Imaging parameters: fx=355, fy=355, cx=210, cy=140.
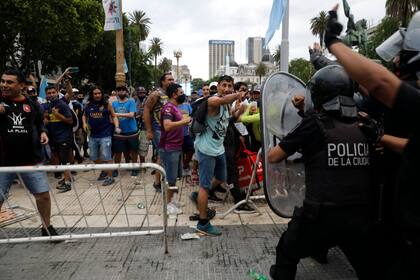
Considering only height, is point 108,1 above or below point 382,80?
above

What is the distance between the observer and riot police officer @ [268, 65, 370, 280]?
2154 millimetres

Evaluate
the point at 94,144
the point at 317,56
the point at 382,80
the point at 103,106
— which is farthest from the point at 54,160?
the point at 382,80

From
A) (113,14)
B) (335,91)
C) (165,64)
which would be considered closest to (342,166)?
(335,91)

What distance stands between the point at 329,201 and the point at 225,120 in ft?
7.61

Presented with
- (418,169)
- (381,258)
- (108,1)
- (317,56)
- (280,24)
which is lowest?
(381,258)

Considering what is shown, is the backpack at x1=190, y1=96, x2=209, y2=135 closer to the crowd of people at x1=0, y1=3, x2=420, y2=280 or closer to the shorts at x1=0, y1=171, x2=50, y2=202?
the crowd of people at x1=0, y1=3, x2=420, y2=280

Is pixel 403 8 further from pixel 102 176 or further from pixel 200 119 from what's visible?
pixel 200 119

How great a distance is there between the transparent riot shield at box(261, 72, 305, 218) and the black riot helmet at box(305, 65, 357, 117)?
0.65 m

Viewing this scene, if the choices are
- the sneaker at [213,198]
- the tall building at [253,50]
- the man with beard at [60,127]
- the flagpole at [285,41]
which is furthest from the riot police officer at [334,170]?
the tall building at [253,50]

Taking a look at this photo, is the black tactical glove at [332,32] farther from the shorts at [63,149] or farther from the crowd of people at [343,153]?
the shorts at [63,149]

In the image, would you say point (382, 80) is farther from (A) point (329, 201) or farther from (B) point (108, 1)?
(B) point (108, 1)

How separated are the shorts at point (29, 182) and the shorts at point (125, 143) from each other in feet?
10.4

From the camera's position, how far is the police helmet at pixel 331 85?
2277 mm

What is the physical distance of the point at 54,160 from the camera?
6852 mm
